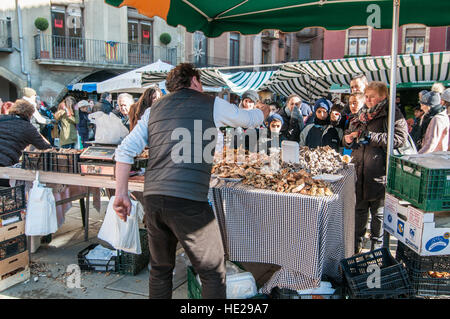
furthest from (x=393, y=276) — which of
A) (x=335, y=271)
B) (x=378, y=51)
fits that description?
(x=378, y=51)

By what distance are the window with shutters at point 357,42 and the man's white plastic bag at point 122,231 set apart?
23553 millimetres

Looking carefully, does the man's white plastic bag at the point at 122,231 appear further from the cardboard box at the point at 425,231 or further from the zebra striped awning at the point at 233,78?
the zebra striped awning at the point at 233,78

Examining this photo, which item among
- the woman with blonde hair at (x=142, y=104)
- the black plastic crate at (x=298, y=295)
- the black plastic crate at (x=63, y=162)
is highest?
the woman with blonde hair at (x=142, y=104)

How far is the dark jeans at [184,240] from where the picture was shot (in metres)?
2.01

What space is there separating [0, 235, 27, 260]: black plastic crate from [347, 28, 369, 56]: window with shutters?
2397 centimetres

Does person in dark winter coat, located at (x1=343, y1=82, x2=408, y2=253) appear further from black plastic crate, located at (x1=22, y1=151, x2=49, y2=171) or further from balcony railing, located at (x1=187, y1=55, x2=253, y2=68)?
balcony railing, located at (x1=187, y1=55, x2=253, y2=68)

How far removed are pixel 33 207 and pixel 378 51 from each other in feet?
77.7

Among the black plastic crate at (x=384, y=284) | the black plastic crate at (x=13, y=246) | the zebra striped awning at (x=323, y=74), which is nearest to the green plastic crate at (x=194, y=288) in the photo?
the black plastic crate at (x=384, y=284)

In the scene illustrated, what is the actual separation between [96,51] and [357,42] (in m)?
16.6

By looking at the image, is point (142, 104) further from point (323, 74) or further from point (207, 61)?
point (207, 61)

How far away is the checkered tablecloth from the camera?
2.43m

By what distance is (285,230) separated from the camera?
101 inches

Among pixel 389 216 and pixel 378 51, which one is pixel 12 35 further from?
pixel 378 51

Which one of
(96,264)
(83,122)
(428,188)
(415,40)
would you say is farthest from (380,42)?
(96,264)
